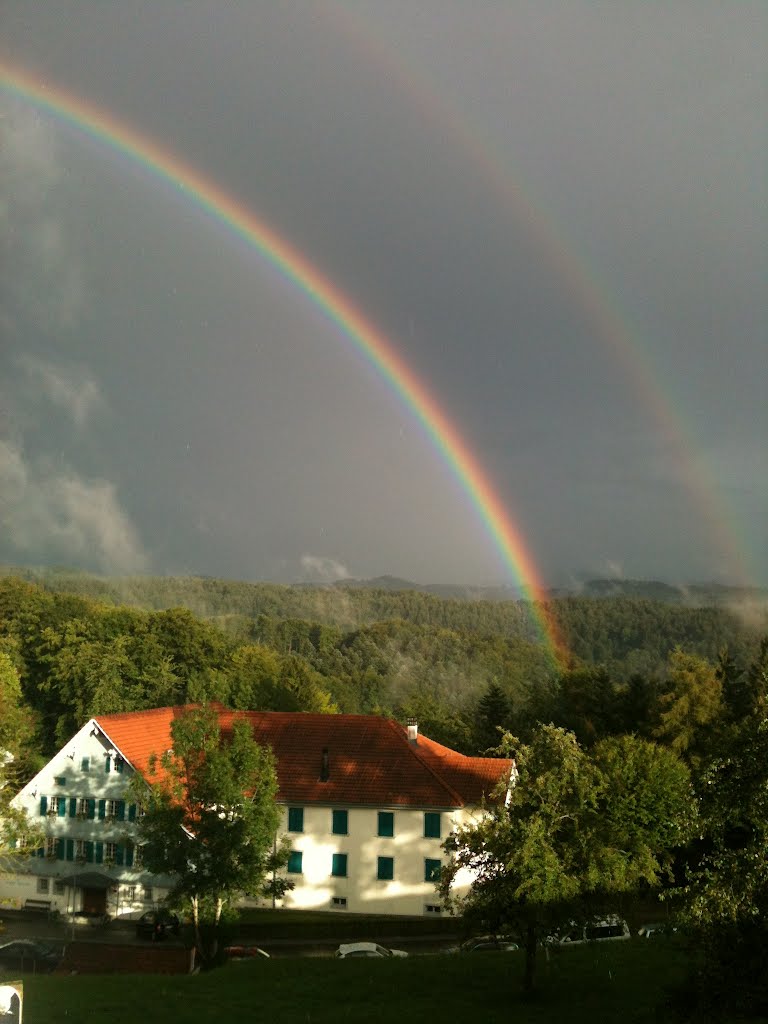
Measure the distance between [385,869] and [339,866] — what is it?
6.45 ft

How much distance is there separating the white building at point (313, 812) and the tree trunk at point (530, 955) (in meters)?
15.6

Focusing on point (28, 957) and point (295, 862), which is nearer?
point (28, 957)

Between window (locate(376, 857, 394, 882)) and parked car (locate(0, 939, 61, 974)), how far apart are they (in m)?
13.4

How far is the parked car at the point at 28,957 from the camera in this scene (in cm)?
2931

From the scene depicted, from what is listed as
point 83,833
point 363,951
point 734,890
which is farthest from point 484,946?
point 734,890

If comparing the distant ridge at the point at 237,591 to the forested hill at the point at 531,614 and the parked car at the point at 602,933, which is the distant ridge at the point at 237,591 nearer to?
the forested hill at the point at 531,614

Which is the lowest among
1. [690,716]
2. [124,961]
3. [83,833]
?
[124,961]

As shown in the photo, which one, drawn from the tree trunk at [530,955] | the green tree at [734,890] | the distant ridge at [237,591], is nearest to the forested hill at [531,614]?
the distant ridge at [237,591]

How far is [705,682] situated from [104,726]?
28149 millimetres

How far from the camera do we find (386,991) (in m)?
23.5

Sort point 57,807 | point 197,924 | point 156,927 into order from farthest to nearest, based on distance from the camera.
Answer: point 57,807, point 156,927, point 197,924

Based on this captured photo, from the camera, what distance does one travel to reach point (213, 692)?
66125 mm

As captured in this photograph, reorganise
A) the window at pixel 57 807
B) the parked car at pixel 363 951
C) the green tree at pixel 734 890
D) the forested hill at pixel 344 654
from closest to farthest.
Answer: the green tree at pixel 734 890 < the parked car at pixel 363 951 < the window at pixel 57 807 < the forested hill at pixel 344 654

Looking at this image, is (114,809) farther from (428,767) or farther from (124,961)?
(124,961)
